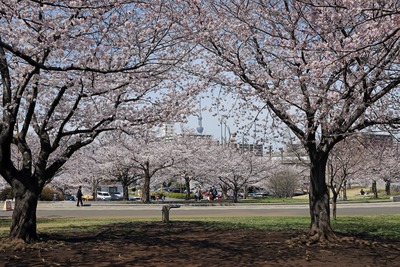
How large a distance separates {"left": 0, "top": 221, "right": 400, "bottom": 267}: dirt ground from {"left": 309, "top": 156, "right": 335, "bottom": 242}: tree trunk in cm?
42

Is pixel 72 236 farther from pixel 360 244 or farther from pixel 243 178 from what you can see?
pixel 243 178

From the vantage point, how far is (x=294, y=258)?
9109 mm

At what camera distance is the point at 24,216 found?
1046 cm

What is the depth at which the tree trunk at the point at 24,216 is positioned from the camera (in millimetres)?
10375

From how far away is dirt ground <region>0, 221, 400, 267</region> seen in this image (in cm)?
865

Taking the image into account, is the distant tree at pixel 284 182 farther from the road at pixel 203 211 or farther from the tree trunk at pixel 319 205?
the tree trunk at pixel 319 205

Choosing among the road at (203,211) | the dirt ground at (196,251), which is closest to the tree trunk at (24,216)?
the dirt ground at (196,251)

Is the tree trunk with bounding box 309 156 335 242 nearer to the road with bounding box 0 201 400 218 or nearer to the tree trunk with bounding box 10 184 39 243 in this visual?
the tree trunk with bounding box 10 184 39 243

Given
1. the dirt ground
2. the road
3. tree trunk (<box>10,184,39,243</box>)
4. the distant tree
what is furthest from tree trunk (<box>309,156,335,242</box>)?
the distant tree

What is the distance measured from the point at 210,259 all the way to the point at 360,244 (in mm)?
4120

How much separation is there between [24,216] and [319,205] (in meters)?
7.30

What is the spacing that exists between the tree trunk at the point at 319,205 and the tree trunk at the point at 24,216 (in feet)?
22.4

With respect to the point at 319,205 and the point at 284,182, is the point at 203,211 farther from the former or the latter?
the point at 284,182

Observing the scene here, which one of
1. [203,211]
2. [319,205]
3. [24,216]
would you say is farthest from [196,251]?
[203,211]
